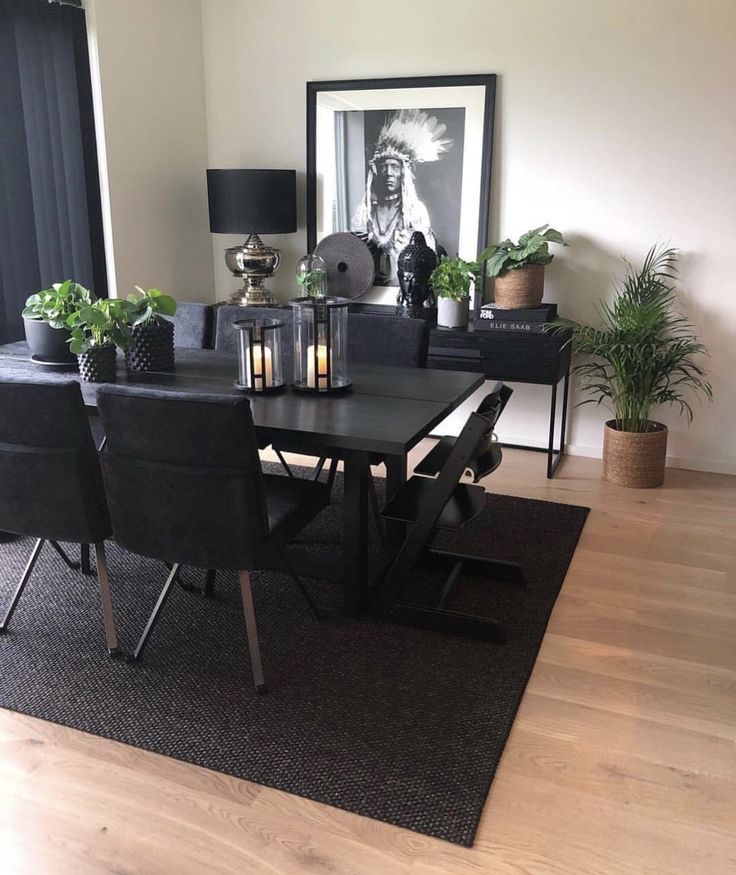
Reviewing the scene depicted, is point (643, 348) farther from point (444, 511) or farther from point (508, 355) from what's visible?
point (444, 511)

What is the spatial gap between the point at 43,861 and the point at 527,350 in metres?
2.92

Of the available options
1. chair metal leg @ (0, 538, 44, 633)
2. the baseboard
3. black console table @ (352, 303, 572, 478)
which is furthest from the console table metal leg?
chair metal leg @ (0, 538, 44, 633)

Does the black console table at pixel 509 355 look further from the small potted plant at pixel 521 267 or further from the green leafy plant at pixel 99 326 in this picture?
the green leafy plant at pixel 99 326

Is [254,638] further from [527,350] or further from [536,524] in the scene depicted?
[527,350]

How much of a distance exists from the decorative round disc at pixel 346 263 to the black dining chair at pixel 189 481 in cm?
237

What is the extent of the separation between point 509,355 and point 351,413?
1.65m

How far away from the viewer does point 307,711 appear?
2.30 metres

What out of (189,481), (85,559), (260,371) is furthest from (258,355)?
(85,559)

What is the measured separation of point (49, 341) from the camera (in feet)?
9.85

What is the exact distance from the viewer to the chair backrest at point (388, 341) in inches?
132

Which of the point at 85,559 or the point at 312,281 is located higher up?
the point at 312,281

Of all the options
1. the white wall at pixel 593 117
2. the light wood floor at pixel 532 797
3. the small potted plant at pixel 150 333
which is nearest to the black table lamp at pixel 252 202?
Answer: the white wall at pixel 593 117

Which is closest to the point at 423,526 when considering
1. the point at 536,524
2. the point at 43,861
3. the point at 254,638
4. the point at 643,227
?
the point at 254,638

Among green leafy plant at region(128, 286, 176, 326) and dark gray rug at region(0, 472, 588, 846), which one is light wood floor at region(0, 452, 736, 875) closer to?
dark gray rug at region(0, 472, 588, 846)
